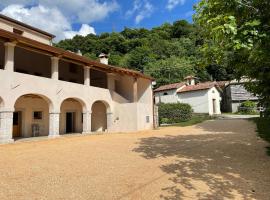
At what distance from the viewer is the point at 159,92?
4231 centimetres

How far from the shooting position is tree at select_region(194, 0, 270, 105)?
4602mm

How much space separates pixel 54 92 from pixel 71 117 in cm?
586

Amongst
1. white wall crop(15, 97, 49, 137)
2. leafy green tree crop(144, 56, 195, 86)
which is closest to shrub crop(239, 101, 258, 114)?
leafy green tree crop(144, 56, 195, 86)

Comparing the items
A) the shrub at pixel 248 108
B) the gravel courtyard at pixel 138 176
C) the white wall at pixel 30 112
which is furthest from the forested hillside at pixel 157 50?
the gravel courtyard at pixel 138 176

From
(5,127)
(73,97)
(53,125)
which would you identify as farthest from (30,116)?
(5,127)

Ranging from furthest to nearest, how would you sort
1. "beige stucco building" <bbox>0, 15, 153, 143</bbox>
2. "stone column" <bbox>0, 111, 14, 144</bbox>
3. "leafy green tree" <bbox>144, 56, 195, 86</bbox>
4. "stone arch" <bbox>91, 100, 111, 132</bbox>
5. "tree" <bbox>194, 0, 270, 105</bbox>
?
"leafy green tree" <bbox>144, 56, 195, 86</bbox>, "stone arch" <bbox>91, 100, 111, 132</bbox>, "beige stucco building" <bbox>0, 15, 153, 143</bbox>, "stone column" <bbox>0, 111, 14, 144</bbox>, "tree" <bbox>194, 0, 270, 105</bbox>

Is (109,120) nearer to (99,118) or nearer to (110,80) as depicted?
(99,118)

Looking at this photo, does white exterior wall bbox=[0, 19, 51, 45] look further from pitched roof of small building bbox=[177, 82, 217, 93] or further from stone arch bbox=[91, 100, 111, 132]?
pitched roof of small building bbox=[177, 82, 217, 93]

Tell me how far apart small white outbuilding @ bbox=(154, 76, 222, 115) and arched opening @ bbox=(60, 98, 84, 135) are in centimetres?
2217

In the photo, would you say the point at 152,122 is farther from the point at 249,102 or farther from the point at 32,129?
the point at 249,102

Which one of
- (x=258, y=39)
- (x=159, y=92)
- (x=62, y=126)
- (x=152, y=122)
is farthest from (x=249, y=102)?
(x=258, y=39)

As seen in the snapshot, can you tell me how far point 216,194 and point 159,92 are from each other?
124ft

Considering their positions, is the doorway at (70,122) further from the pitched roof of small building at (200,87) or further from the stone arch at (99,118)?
the pitched roof of small building at (200,87)

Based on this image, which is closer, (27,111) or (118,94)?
(27,111)
